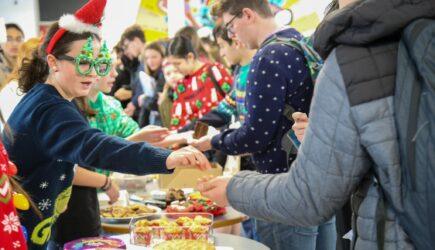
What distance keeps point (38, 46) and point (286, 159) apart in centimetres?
126

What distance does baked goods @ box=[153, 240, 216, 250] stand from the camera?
77.2 inches

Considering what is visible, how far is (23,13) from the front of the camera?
7477mm

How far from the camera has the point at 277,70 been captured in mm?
2561

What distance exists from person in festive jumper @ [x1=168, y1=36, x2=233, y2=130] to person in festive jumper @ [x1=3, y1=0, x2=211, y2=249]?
269 centimetres

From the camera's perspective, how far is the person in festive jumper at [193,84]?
200 inches

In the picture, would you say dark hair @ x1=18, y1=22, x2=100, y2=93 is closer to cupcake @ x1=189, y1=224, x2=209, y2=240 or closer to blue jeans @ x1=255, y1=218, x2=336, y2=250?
cupcake @ x1=189, y1=224, x2=209, y2=240

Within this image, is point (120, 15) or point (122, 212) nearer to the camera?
point (122, 212)

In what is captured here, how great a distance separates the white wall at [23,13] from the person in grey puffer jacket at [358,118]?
6.72 meters

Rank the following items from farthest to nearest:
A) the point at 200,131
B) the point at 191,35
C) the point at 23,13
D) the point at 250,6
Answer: the point at 23,13, the point at 191,35, the point at 200,131, the point at 250,6

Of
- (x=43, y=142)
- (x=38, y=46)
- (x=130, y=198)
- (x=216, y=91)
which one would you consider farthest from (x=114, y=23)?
(x=43, y=142)

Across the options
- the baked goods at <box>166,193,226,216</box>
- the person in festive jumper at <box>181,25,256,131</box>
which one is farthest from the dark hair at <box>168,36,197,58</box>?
the baked goods at <box>166,193,226,216</box>

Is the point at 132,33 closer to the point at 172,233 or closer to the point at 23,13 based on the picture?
the point at 23,13

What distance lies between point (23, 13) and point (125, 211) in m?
5.55

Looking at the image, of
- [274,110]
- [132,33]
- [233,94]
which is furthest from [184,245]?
[132,33]
